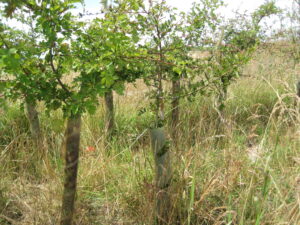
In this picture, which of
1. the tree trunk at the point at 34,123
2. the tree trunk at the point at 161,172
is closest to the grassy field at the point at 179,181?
the tree trunk at the point at 161,172

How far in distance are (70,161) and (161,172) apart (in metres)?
0.57

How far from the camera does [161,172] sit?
186 cm

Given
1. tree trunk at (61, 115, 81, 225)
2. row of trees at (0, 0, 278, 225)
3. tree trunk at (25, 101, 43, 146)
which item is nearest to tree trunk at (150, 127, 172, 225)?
row of trees at (0, 0, 278, 225)

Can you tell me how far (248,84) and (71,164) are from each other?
13.6 ft

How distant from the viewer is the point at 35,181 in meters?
2.74

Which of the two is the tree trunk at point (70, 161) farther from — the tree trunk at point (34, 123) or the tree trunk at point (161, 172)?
the tree trunk at point (34, 123)

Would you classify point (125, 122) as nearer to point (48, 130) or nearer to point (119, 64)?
point (48, 130)

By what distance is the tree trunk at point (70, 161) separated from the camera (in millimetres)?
1523

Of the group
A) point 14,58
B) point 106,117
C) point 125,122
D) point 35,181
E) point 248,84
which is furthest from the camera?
point 248,84

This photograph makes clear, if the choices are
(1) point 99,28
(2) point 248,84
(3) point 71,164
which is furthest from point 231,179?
(2) point 248,84

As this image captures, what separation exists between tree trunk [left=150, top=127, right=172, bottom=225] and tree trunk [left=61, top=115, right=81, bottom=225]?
1.51 ft

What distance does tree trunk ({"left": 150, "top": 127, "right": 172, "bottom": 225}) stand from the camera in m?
1.79

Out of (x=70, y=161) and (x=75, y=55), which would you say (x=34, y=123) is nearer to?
(x=70, y=161)

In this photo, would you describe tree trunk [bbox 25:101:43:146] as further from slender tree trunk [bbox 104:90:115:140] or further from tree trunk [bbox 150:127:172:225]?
tree trunk [bbox 150:127:172:225]
